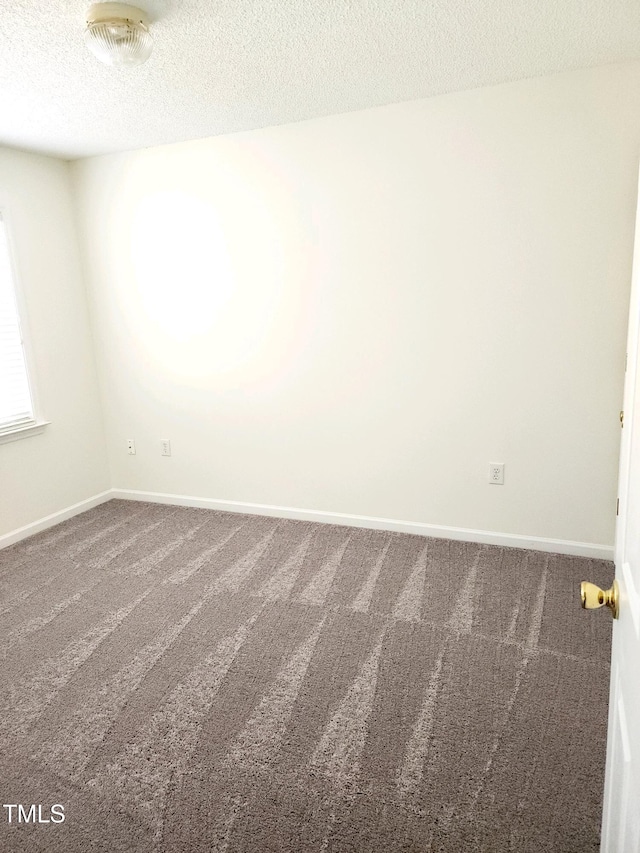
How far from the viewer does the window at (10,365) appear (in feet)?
11.5

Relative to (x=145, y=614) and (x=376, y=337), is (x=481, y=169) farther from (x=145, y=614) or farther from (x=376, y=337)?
(x=145, y=614)

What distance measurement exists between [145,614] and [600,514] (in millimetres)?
2438

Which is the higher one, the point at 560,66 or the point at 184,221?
the point at 560,66

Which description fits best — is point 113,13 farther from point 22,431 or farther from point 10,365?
point 22,431

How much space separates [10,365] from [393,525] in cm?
269

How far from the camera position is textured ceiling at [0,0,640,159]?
1.95 metres

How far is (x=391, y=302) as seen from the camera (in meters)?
3.21

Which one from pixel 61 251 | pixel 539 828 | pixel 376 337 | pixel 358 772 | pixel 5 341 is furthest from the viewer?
pixel 61 251

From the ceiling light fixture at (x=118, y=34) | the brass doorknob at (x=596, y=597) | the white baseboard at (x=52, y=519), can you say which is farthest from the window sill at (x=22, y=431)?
the brass doorknob at (x=596, y=597)

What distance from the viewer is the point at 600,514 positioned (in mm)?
2992

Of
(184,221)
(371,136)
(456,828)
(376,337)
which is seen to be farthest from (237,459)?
(456,828)

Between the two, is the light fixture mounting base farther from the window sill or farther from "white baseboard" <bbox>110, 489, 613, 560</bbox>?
"white baseboard" <bbox>110, 489, 613, 560</bbox>

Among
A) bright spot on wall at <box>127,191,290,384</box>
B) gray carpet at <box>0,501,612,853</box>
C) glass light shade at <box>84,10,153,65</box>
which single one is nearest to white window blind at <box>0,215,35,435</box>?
bright spot on wall at <box>127,191,290,384</box>

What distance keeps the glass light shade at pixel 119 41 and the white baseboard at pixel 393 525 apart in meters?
2.65
